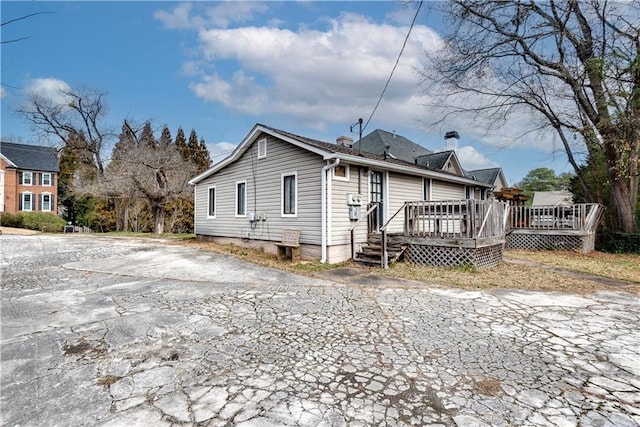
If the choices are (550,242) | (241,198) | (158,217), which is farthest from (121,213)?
(550,242)

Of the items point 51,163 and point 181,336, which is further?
point 51,163

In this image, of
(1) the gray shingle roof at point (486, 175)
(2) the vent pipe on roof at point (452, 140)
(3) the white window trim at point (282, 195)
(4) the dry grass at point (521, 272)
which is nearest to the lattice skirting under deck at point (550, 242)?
(4) the dry grass at point (521, 272)

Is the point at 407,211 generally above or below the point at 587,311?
above

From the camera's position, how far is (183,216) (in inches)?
1079

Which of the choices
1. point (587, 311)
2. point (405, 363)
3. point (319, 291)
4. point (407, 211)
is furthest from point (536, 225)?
point (405, 363)

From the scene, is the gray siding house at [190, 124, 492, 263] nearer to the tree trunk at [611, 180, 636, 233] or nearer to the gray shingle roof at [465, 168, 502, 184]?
the tree trunk at [611, 180, 636, 233]

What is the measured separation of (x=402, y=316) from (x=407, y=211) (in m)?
4.78

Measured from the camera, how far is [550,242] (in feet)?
38.4

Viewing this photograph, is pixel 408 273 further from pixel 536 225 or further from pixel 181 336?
pixel 536 225

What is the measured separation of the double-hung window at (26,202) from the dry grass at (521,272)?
96.9ft

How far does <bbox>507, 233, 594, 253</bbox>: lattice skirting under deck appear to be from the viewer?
36.7ft

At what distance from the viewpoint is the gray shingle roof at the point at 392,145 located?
2038cm

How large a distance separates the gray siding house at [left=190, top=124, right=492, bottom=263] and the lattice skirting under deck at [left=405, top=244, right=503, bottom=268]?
1.68 metres

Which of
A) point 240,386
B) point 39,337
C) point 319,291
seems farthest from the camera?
point 319,291
